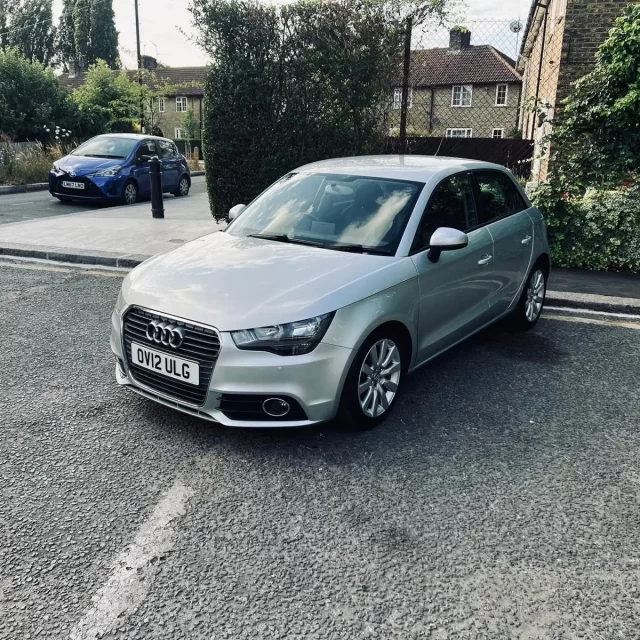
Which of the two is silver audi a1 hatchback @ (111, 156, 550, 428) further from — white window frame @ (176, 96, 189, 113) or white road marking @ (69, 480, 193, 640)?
white window frame @ (176, 96, 189, 113)

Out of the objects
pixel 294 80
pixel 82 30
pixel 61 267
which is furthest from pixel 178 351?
pixel 82 30

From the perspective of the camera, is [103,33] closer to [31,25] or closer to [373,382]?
[31,25]

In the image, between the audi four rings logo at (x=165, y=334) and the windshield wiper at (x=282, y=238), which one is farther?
the windshield wiper at (x=282, y=238)

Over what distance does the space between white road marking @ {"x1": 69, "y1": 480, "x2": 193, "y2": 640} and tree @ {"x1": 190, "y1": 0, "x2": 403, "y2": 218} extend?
740 centimetres

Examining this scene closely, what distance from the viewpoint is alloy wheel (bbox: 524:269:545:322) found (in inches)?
223

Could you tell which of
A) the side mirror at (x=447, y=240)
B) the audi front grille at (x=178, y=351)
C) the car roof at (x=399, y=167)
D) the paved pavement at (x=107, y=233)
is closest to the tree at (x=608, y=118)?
the car roof at (x=399, y=167)

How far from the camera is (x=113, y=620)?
7.48ft

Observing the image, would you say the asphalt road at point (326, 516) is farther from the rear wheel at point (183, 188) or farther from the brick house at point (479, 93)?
the brick house at point (479, 93)

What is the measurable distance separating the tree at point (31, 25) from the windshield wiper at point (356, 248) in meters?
80.8

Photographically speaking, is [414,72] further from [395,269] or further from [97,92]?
[97,92]

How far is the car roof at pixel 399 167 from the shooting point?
455 cm

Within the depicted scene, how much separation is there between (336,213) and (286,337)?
144 cm

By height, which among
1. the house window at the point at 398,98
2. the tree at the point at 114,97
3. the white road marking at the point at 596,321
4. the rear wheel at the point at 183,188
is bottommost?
the white road marking at the point at 596,321

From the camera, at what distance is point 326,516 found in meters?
2.93
